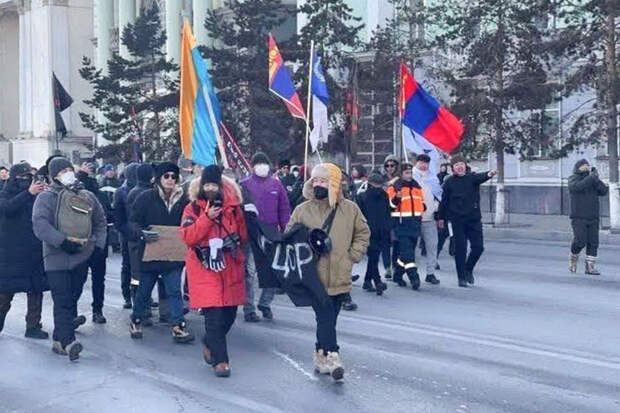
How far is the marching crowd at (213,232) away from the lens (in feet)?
25.7

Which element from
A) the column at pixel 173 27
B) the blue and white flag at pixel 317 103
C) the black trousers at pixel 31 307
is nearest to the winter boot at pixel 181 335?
the black trousers at pixel 31 307

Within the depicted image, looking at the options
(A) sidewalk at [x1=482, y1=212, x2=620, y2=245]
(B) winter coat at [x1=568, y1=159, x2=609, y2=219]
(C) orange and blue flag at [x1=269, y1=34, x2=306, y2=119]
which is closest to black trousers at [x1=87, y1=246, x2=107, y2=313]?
(B) winter coat at [x1=568, y1=159, x2=609, y2=219]

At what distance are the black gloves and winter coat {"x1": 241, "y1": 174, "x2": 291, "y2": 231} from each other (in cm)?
239

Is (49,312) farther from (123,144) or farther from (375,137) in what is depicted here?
(123,144)

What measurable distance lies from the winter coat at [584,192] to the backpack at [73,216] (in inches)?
294

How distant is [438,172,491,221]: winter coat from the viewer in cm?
1280

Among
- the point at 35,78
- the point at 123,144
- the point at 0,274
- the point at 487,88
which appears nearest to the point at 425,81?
the point at 487,88

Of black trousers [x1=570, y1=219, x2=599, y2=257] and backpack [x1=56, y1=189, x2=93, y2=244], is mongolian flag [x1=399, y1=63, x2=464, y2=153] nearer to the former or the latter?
black trousers [x1=570, y1=219, x2=599, y2=257]

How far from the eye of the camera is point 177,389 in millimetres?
7738

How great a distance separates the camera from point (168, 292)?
31.6 ft

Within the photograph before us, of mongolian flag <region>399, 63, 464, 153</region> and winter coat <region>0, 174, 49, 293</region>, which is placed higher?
mongolian flag <region>399, 63, 464, 153</region>

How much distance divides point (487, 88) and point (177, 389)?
710 inches

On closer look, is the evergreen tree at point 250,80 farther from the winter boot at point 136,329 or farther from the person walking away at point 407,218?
the winter boot at point 136,329

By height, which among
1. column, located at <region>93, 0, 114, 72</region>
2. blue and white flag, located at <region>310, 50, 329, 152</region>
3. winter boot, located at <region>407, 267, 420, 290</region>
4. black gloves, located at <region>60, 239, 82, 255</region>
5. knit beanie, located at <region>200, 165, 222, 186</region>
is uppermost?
column, located at <region>93, 0, 114, 72</region>
